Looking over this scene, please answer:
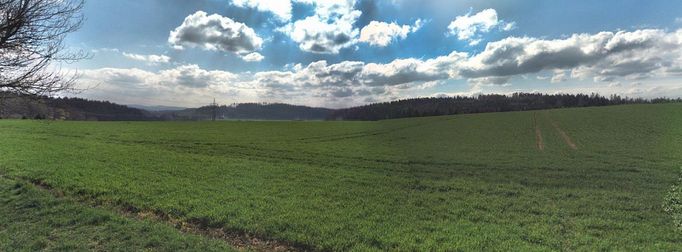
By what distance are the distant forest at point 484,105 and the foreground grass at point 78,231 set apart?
119247mm

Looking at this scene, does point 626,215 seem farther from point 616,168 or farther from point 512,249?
point 616,168

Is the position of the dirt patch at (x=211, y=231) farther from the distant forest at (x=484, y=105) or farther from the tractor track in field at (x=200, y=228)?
the distant forest at (x=484, y=105)

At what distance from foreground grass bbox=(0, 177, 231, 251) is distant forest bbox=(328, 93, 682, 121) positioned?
391 ft

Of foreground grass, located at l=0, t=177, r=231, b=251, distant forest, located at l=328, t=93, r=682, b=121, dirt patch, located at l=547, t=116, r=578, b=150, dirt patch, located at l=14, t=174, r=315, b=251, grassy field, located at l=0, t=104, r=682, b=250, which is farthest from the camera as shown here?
distant forest, located at l=328, t=93, r=682, b=121

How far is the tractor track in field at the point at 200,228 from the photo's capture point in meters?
9.48

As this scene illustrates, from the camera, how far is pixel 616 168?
24891mm

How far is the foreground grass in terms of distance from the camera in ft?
28.3

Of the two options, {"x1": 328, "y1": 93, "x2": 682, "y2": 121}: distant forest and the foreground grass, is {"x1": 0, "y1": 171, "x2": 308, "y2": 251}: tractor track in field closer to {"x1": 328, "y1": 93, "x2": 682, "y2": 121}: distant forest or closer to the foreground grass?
the foreground grass

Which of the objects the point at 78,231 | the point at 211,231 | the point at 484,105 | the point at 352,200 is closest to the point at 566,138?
the point at 352,200

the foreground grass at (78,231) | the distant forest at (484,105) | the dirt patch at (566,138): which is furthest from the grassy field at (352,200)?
the distant forest at (484,105)

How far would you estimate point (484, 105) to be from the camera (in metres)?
134

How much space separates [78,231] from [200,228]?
2.99 m

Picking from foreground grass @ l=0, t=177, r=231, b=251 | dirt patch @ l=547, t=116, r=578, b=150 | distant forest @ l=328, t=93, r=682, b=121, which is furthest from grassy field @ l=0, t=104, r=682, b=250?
distant forest @ l=328, t=93, r=682, b=121

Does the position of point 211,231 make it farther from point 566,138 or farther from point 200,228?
point 566,138
